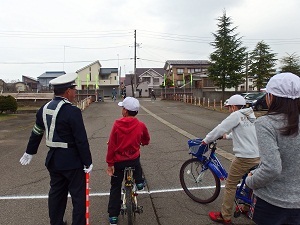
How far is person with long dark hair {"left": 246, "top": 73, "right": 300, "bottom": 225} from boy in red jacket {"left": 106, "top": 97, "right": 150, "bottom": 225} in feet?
5.65

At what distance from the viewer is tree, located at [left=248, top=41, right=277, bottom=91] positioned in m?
33.0

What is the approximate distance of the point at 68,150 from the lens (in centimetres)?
288

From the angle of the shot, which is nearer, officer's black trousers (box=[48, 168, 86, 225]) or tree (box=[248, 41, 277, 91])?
officer's black trousers (box=[48, 168, 86, 225])

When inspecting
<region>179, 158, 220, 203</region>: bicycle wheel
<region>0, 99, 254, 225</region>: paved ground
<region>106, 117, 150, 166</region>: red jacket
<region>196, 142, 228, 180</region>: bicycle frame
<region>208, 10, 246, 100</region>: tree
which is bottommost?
<region>0, 99, 254, 225</region>: paved ground

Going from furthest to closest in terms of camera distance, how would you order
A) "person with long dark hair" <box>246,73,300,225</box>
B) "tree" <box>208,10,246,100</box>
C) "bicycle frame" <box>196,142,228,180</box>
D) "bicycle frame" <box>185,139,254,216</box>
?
"tree" <box>208,10,246,100</box>, "bicycle frame" <box>196,142,228,180</box>, "bicycle frame" <box>185,139,254,216</box>, "person with long dark hair" <box>246,73,300,225</box>

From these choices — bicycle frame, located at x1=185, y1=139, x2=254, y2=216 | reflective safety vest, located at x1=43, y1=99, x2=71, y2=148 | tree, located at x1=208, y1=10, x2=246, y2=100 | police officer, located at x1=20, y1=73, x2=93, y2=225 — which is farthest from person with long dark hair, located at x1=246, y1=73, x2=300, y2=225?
tree, located at x1=208, y1=10, x2=246, y2=100

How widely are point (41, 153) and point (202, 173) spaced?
527 cm

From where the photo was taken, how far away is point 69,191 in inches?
118

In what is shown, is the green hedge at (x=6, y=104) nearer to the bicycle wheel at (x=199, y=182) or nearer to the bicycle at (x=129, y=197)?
the bicycle wheel at (x=199, y=182)

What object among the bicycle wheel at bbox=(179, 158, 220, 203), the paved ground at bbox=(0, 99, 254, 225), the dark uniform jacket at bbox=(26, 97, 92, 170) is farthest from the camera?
the bicycle wheel at bbox=(179, 158, 220, 203)

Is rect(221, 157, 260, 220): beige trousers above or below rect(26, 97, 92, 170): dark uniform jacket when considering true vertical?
below

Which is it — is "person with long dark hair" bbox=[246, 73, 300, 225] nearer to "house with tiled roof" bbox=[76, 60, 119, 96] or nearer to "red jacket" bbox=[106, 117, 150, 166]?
"red jacket" bbox=[106, 117, 150, 166]

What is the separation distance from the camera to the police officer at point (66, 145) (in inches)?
112

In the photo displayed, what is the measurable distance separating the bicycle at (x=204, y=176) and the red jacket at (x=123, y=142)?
107 cm
